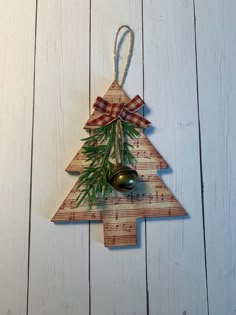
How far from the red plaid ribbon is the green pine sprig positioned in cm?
1

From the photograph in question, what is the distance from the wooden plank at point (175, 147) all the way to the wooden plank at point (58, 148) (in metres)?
0.17

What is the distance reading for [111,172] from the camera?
0.61m

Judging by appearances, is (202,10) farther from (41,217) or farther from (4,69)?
(41,217)

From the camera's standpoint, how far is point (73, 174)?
0.67m

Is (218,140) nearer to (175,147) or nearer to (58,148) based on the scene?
(175,147)

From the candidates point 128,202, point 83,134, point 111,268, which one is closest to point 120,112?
Result: point 83,134

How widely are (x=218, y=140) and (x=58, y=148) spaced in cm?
41

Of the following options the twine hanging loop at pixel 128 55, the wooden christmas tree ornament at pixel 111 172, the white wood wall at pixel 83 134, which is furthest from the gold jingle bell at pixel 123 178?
the twine hanging loop at pixel 128 55

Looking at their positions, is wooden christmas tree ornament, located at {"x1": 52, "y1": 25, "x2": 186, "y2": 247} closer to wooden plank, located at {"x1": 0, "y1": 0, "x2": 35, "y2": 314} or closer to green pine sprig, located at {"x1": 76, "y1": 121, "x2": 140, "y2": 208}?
green pine sprig, located at {"x1": 76, "y1": 121, "x2": 140, "y2": 208}

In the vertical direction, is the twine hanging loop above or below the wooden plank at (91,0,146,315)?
above

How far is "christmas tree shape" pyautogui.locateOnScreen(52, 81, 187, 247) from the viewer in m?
0.64

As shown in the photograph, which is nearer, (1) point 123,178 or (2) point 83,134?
(1) point 123,178

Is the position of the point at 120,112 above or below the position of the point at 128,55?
below

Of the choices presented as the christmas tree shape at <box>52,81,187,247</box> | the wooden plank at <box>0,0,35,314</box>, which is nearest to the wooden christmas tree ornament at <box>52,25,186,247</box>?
the christmas tree shape at <box>52,81,187,247</box>
